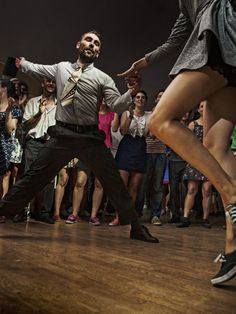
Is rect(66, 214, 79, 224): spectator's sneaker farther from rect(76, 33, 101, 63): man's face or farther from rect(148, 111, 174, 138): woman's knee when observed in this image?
rect(148, 111, 174, 138): woman's knee

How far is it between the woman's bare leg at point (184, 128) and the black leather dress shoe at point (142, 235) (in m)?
1.20

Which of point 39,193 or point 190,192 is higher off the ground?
point 190,192

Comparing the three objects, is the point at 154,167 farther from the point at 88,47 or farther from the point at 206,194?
the point at 88,47

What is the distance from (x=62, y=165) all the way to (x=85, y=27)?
3.66 meters

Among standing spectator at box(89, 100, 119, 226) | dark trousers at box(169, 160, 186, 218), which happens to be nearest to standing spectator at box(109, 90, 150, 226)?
standing spectator at box(89, 100, 119, 226)

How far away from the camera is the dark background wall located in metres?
5.13

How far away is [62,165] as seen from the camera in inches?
99.4

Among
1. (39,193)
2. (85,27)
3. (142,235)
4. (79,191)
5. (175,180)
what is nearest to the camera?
(142,235)

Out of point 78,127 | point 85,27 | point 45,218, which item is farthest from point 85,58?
point 85,27

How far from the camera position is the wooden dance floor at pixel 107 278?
102 centimetres

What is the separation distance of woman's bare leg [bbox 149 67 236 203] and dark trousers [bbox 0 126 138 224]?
1.24 metres

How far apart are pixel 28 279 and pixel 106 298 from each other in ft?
1.06

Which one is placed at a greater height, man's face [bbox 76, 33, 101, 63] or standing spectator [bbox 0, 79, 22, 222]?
man's face [bbox 76, 33, 101, 63]

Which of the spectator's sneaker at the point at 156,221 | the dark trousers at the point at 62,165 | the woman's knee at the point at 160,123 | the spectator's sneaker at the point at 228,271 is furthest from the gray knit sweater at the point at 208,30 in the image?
the spectator's sneaker at the point at 156,221
